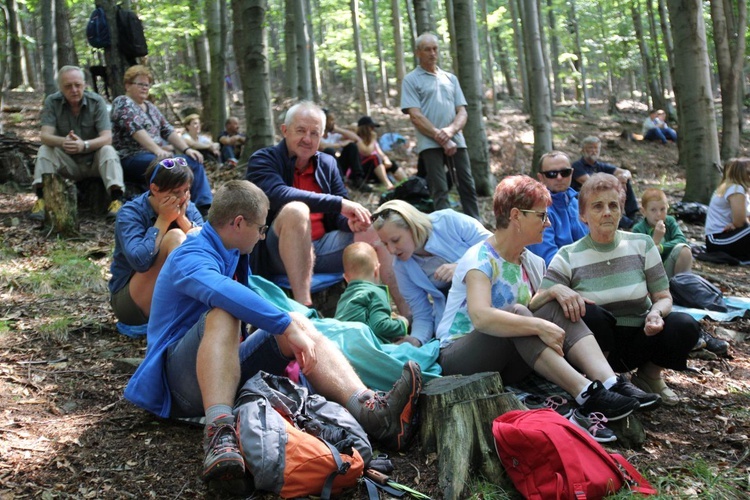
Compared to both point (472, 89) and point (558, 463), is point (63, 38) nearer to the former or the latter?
point (472, 89)

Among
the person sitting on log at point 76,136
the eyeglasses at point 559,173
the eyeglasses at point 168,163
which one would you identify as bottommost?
the eyeglasses at point 559,173

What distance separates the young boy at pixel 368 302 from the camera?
4.23 m

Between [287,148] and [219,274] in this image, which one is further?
[287,148]

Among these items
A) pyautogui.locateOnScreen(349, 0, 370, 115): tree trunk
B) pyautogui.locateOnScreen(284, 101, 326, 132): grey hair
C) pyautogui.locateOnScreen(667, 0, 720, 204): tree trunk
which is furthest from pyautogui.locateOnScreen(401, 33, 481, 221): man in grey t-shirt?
A: pyautogui.locateOnScreen(349, 0, 370, 115): tree trunk

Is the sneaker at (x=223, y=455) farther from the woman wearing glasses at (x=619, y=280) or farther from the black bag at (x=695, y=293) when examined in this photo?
the black bag at (x=695, y=293)

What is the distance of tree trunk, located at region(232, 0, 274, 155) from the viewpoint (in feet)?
25.5

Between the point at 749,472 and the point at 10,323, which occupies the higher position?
the point at 10,323

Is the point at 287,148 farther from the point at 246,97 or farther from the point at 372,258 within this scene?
the point at 246,97

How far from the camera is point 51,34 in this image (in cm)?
1402

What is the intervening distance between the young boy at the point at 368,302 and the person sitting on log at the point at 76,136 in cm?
350

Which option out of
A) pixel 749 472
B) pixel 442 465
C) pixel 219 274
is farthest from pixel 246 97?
pixel 749 472

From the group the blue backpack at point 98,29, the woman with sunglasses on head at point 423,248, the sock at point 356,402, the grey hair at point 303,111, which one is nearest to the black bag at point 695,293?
the woman with sunglasses on head at point 423,248

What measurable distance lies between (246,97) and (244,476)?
241 inches

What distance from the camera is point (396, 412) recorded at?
320 cm
